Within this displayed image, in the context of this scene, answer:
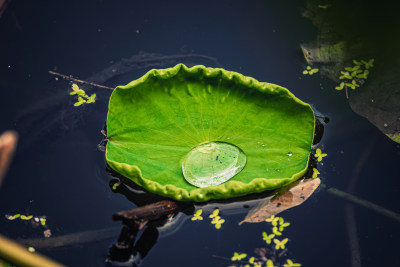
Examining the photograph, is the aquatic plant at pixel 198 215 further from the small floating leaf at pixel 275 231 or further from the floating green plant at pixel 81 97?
the floating green plant at pixel 81 97

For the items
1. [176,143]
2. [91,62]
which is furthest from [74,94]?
[176,143]

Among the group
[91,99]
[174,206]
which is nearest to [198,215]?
[174,206]

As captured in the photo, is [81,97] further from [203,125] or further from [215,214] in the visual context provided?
[215,214]

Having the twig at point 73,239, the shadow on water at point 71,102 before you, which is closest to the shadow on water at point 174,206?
the twig at point 73,239

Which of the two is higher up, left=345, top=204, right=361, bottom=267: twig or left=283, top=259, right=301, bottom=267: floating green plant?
left=345, top=204, right=361, bottom=267: twig

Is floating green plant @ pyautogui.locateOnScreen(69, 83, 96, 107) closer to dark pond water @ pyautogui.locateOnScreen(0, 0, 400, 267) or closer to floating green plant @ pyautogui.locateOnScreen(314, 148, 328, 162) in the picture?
dark pond water @ pyautogui.locateOnScreen(0, 0, 400, 267)

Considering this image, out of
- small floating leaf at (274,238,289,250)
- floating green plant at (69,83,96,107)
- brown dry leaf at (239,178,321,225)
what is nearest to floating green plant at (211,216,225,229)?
brown dry leaf at (239,178,321,225)
